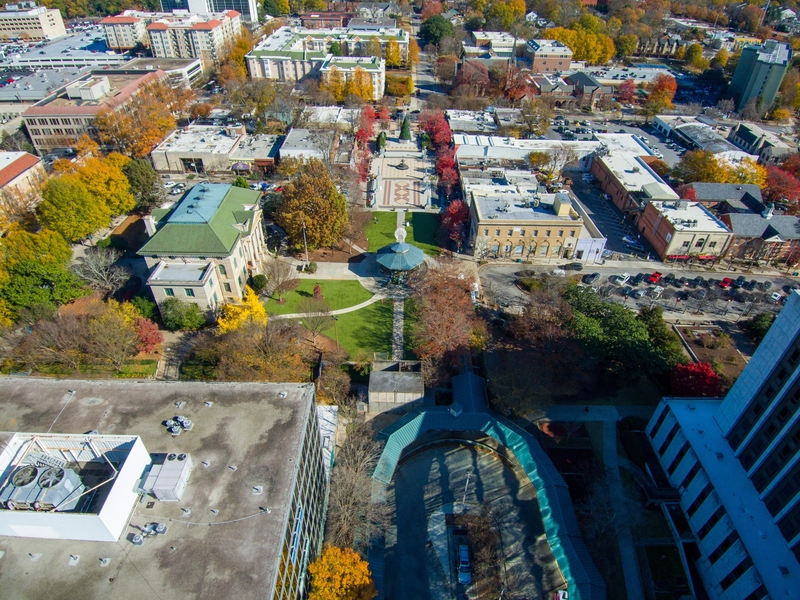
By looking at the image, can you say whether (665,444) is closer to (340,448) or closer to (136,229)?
(340,448)

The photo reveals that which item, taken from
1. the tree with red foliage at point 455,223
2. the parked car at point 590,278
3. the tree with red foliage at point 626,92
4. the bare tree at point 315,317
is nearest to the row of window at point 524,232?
the tree with red foliage at point 455,223

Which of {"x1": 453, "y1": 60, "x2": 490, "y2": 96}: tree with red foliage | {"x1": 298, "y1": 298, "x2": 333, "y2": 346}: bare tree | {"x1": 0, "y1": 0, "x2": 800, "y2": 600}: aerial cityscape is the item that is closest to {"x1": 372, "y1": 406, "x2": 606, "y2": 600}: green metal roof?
{"x1": 0, "y1": 0, "x2": 800, "y2": 600}: aerial cityscape

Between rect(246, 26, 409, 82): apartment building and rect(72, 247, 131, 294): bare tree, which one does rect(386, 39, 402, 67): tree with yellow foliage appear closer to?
rect(246, 26, 409, 82): apartment building

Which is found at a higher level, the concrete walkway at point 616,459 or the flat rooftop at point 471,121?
the flat rooftop at point 471,121

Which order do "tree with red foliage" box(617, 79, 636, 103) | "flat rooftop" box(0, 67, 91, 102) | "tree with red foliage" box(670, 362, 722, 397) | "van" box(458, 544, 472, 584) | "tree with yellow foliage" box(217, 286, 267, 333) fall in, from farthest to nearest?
"tree with red foliage" box(617, 79, 636, 103) < "flat rooftop" box(0, 67, 91, 102) < "tree with yellow foliage" box(217, 286, 267, 333) < "tree with red foliage" box(670, 362, 722, 397) < "van" box(458, 544, 472, 584)

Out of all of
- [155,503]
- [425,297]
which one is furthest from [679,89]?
[155,503]

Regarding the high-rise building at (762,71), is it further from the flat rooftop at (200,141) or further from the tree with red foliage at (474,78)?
the flat rooftop at (200,141)
